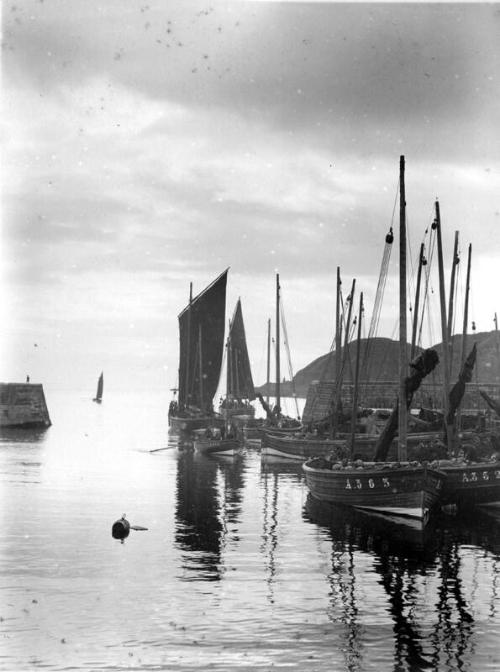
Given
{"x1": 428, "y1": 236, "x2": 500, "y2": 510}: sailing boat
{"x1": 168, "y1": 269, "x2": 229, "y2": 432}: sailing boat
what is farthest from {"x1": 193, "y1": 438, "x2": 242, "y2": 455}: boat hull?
{"x1": 428, "y1": 236, "x2": 500, "y2": 510}: sailing boat

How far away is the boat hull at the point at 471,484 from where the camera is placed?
38281 mm

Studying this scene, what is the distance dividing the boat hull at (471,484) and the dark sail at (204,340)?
51605 mm

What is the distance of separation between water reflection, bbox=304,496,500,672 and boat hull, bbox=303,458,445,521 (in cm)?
72

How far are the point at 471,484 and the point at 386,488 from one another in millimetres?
5338

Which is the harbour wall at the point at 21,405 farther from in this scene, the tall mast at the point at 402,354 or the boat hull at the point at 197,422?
the tall mast at the point at 402,354

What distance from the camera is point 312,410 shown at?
351 feet

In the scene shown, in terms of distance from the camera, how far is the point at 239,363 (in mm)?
107188

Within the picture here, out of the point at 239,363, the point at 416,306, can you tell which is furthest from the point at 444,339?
the point at 239,363

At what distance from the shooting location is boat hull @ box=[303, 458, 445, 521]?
34.5 meters

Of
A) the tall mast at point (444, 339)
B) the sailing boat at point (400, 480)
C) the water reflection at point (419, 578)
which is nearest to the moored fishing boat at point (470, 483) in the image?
the water reflection at point (419, 578)

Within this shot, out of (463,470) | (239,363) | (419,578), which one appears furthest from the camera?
(239,363)

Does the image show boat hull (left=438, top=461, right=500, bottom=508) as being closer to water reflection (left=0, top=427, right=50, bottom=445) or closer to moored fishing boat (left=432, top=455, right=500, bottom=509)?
moored fishing boat (left=432, top=455, right=500, bottom=509)

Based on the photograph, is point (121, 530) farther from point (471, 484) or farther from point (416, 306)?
point (416, 306)

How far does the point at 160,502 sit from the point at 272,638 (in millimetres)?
25644
